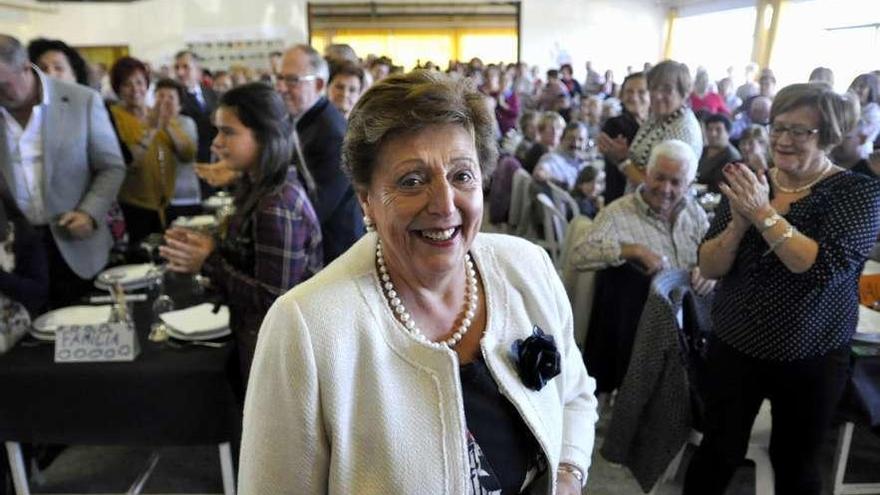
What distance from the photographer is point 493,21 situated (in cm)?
1458

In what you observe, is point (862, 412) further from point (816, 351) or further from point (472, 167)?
point (472, 167)

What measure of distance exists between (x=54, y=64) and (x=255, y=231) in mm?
2389

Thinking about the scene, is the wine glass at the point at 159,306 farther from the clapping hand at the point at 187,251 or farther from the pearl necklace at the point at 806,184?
the pearl necklace at the point at 806,184

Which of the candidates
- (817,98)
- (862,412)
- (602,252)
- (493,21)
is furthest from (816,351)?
(493,21)

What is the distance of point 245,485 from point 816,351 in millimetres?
1523

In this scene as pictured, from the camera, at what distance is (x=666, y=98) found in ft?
10.3

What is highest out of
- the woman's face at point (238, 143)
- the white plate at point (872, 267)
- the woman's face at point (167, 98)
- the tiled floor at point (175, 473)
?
the woman's face at point (167, 98)

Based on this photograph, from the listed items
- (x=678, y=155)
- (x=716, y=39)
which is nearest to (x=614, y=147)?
(x=678, y=155)

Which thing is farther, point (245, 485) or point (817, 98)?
point (817, 98)

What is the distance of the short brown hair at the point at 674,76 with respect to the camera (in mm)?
3100

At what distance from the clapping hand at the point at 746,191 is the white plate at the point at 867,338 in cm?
72

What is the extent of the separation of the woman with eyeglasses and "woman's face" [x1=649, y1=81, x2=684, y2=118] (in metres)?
1.36

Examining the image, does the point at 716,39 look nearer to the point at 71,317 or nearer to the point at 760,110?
the point at 760,110

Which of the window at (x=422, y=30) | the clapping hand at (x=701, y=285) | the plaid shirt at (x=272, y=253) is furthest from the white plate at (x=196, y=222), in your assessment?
the window at (x=422, y=30)
